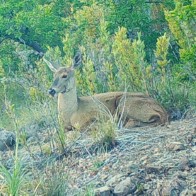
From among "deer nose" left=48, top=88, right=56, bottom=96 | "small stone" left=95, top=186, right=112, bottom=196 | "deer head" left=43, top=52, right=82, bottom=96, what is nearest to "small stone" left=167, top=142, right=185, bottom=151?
"small stone" left=95, top=186, right=112, bottom=196

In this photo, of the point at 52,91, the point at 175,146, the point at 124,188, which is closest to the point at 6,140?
the point at 52,91

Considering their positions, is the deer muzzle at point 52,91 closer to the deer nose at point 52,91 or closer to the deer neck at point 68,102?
the deer nose at point 52,91

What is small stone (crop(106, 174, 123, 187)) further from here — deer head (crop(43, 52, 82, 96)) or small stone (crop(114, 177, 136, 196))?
deer head (crop(43, 52, 82, 96))

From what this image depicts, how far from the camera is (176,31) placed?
10562 mm

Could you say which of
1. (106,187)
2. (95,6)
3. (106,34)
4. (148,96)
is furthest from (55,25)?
(106,187)

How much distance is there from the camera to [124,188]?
22.9ft

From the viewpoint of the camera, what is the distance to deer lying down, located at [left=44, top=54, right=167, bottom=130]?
10398mm

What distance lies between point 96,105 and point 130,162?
2982 mm

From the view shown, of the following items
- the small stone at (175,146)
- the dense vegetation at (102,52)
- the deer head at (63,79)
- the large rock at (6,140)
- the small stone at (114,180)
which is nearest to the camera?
the small stone at (114,180)

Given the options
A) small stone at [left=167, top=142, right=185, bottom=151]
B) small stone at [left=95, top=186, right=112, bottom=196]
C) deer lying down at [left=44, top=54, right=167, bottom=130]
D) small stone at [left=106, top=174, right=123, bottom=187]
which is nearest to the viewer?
small stone at [left=95, top=186, right=112, bottom=196]

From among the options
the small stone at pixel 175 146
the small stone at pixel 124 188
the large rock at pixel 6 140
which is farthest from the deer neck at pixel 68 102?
the small stone at pixel 124 188

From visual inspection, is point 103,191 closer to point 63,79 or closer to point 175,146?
point 175,146

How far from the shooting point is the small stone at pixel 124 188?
6941 millimetres

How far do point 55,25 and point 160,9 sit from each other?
11.8 feet
